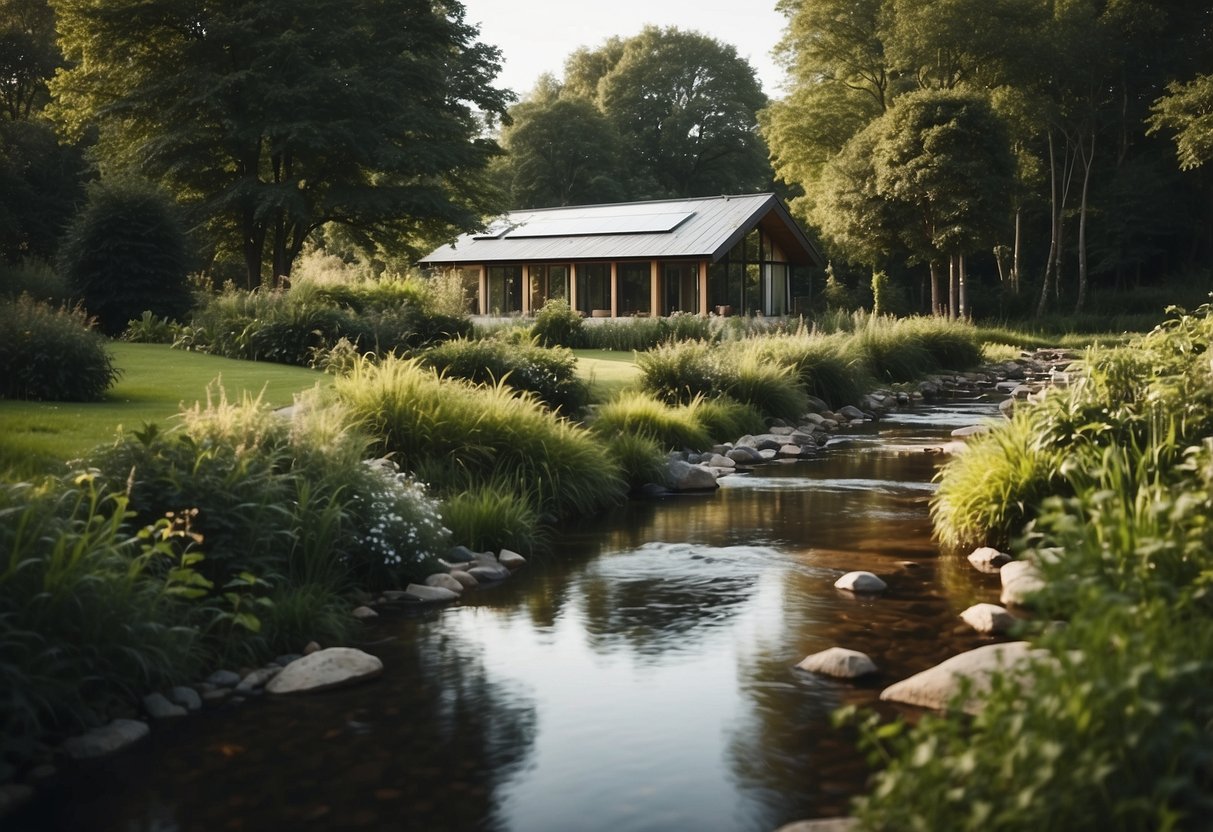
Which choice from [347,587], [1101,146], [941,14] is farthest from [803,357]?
[1101,146]

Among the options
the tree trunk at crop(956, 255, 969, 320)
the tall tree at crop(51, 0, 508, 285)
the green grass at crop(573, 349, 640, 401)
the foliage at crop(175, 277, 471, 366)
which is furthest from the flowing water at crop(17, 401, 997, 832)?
the tree trunk at crop(956, 255, 969, 320)

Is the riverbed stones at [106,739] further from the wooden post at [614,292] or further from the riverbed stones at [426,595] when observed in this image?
the wooden post at [614,292]

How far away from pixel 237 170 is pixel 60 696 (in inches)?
1038

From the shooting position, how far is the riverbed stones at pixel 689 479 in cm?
1236

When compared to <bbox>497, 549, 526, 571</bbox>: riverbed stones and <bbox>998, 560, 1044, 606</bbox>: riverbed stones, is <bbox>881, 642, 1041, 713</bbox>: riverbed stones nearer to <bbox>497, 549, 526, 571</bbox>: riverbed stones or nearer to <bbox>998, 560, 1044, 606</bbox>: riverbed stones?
<bbox>998, 560, 1044, 606</bbox>: riverbed stones

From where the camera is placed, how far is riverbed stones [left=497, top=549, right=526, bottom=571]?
8.94 meters

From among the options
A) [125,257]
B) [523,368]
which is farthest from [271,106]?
[523,368]

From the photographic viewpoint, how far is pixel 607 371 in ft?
64.4

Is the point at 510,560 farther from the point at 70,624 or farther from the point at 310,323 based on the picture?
the point at 310,323

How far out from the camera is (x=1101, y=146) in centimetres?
4575

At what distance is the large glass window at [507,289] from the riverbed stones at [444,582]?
111 feet

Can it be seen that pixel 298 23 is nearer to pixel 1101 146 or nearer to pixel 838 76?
pixel 838 76

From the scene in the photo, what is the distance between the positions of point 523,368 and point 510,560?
541 centimetres

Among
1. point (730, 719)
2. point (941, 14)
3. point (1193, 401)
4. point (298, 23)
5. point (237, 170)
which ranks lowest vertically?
point (730, 719)
